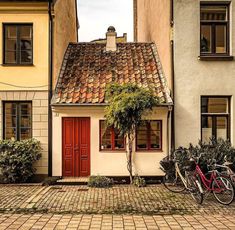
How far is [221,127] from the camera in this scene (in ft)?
50.3

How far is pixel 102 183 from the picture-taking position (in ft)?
47.0

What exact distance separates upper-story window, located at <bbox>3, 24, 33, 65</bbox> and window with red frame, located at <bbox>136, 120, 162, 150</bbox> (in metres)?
5.09

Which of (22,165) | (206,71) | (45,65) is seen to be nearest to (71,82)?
(45,65)

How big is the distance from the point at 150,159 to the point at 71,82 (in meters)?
4.38

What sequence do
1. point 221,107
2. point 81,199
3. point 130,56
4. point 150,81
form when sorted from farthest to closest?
point 130,56 < point 150,81 < point 221,107 < point 81,199

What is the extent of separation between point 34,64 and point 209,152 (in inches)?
291

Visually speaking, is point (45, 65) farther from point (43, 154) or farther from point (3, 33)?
point (43, 154)

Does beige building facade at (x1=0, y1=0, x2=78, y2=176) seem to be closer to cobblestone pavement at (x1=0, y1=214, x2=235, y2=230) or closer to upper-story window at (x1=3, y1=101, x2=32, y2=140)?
upper-story window at (x1=3, y1=101, x2=32, y2=140)

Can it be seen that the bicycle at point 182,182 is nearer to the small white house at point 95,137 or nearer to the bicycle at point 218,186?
the bicycle at point 218,186

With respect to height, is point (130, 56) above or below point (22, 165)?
above

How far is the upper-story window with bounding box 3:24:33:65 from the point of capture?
15.8 m

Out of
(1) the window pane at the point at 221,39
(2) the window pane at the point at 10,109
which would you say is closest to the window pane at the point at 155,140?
(1) the window pane at the point at 221,39

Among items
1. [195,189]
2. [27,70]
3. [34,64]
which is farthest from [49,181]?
[195,189]

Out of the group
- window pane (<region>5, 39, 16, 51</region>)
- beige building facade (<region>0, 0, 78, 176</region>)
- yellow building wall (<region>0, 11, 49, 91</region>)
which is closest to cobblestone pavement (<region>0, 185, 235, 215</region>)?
beige building facade (<region>0, 0, 78, 176</region>)
